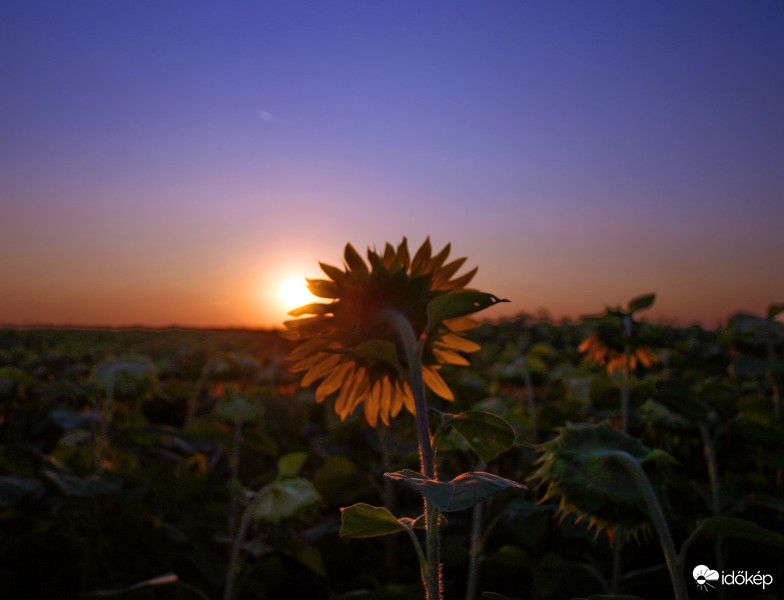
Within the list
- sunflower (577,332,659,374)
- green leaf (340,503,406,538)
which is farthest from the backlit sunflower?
green leaf (340,503,406,538)

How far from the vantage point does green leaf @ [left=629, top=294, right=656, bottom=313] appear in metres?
1.70

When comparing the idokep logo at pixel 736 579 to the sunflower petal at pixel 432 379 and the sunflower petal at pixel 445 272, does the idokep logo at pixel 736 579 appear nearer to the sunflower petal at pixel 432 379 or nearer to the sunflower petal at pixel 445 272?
the sunflower petal at pixel 432 379

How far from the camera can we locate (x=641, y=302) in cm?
173

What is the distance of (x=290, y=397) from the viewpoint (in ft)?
17.9

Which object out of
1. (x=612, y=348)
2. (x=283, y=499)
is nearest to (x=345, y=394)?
(x=283, y=499)

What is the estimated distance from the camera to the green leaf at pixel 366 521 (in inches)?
29.6

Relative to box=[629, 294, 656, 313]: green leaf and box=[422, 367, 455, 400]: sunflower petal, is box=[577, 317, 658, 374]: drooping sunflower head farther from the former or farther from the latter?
box=[422, 367, 455, 400]: sunflower petal

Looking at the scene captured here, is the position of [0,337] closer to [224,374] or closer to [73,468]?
→ [224,374]

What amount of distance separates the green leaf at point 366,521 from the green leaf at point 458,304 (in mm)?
283

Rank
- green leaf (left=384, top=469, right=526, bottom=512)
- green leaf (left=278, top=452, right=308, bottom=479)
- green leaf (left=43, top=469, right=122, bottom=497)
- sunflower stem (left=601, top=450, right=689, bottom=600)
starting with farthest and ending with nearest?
green leaf (left=43, top=469, right=122, bottom=497), green leaf (left=278, top=452, right=308, bottom=479), sunflower stem (left=601, top=450, right=689, bottom=600), green leaf (left=384, top=469, right=526, bottom=512)

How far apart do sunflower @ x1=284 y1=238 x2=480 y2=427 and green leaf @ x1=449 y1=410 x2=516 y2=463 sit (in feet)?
0.54

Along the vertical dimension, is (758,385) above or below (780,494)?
above

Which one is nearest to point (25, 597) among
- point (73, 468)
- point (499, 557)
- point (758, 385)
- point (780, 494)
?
point (73, 468)

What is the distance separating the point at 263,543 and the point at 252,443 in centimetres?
78
